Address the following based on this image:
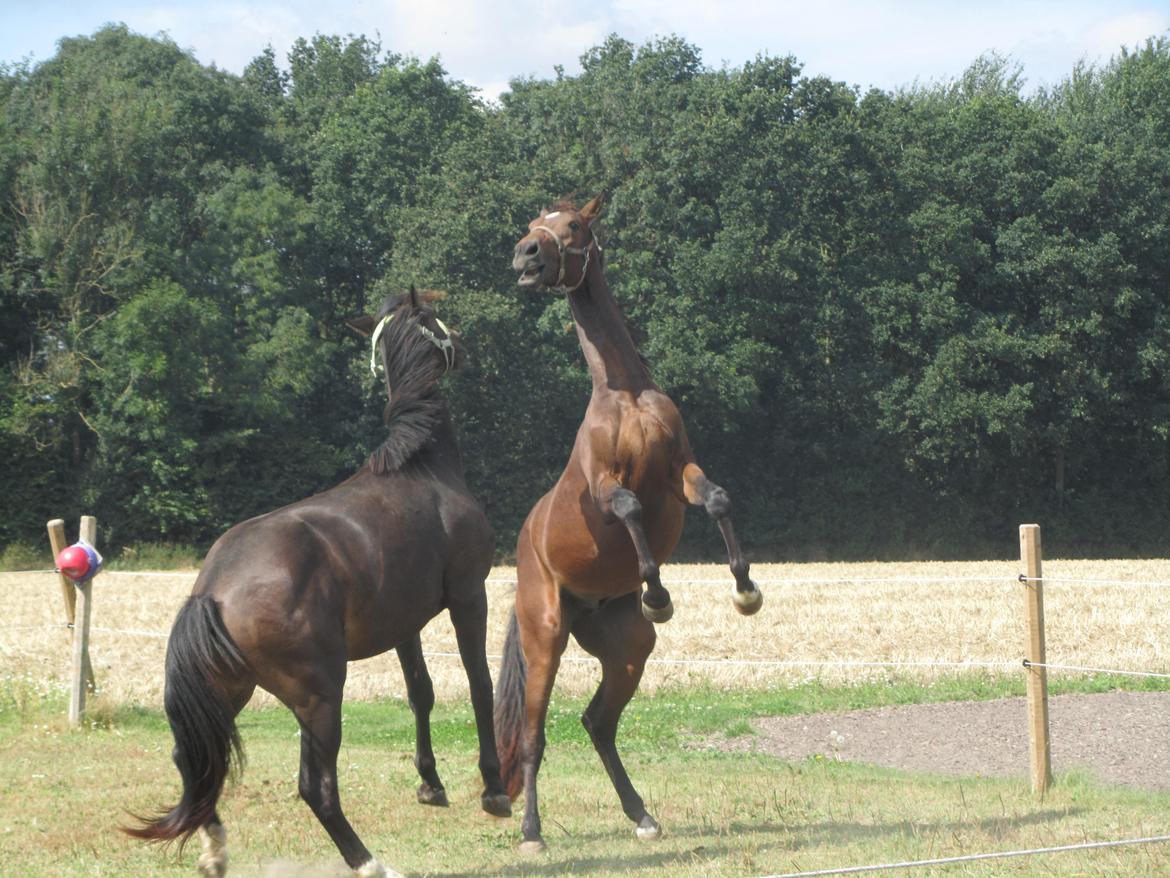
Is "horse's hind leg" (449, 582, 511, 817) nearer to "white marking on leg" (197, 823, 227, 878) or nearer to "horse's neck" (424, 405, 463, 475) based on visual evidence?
"horse's neck" (424, 405, 463, 475)

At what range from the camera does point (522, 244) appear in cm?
648

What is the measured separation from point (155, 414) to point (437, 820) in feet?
86.4

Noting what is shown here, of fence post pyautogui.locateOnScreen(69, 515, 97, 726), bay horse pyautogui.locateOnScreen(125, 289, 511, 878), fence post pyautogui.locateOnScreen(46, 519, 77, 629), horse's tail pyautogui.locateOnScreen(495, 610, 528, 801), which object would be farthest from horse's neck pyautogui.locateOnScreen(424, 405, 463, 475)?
fence post pyautogui.locateOnScreen(46, 519, 77, 629)

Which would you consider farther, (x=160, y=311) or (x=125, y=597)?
(x=160, y=311)

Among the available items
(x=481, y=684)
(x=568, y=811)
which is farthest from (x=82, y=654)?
(x=481, y=684)

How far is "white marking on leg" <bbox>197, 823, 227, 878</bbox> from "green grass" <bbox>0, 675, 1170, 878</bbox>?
0.38 meters

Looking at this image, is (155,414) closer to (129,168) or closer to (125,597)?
(129,168)

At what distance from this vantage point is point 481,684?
6969mm

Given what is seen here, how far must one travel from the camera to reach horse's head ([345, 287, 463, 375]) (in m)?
7.03

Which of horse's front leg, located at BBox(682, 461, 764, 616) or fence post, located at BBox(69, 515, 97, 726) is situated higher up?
horse's front leg, located at BBox(682, 461, 764, 616)

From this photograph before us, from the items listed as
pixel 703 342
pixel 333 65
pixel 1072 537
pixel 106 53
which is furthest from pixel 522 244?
pixel 333 65

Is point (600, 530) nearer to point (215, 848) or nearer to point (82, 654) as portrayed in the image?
point (215, 848)

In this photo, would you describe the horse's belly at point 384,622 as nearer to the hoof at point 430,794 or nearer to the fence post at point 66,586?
the hoof at point 430,794

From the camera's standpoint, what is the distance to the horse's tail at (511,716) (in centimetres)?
744
